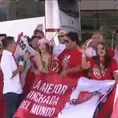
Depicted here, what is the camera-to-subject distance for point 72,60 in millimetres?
7027

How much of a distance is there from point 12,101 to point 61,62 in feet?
3.41

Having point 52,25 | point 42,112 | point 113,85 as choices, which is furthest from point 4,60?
point 52,25

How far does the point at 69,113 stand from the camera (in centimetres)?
629

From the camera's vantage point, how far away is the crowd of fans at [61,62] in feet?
21.4

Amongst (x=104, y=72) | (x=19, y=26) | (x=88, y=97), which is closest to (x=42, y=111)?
(x=88, y=97)

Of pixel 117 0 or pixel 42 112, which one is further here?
pixel 117 0

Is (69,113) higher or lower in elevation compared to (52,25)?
lower

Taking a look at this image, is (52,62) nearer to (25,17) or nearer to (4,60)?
(4,60)

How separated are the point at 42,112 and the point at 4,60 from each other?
1.23 m

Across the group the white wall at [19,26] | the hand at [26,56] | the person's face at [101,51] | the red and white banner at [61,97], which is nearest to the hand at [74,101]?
the red and white banner at [61,97]

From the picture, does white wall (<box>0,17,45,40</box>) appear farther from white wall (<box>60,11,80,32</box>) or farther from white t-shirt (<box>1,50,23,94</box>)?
white t-shirt (<box>1,50,23,94</box>)

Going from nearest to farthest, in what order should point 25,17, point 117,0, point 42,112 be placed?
point 42,112 → point 25,17 → point 117,0

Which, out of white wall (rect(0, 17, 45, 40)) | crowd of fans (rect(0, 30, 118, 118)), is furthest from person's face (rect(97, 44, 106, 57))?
white wall (rect(0, 17, 45, 40))

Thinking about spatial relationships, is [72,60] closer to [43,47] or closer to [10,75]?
[43,47]
